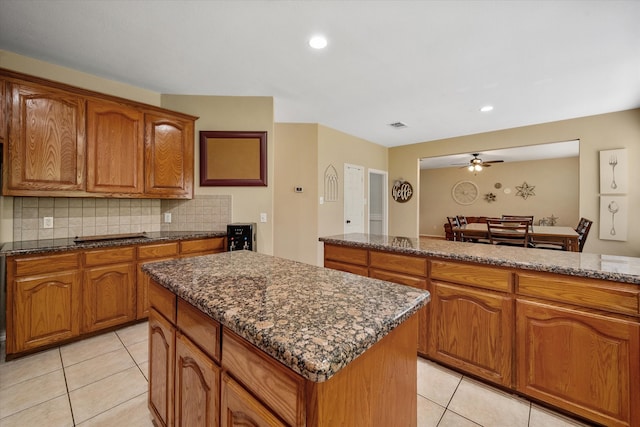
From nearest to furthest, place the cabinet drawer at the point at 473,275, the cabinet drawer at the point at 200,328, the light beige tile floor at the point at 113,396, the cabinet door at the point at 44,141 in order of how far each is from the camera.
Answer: the cabinet drawer at the point at 200,328
the light beige tile floor at the point at 113,396
the cabinet drawer at the point at 473,275
the cabinet door at the point at 44,141

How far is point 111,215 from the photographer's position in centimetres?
291

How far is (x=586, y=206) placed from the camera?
3.87 metres

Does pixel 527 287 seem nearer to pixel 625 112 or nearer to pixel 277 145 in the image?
pixel 277 145

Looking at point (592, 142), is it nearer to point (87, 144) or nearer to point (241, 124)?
point (241, 124)

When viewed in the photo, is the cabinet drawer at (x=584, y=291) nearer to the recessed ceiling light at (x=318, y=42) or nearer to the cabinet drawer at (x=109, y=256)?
the recessed ceiling light at (x=318, y=42)

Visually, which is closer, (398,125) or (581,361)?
(581,361)

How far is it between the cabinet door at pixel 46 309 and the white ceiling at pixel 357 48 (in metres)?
1.95

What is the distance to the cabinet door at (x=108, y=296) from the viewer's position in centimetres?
234

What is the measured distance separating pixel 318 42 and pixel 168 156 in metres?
1.98

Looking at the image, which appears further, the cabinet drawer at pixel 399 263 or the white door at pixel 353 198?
the white door at pixel 353 198

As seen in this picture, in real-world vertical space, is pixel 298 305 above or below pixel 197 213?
below

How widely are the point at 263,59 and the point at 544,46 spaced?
8.01 ft

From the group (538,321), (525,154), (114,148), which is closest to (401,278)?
(538,321)

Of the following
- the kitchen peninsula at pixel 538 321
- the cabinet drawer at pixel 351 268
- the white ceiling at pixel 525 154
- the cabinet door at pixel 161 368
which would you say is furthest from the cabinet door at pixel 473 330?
the white ceiling at pixel 525 154
